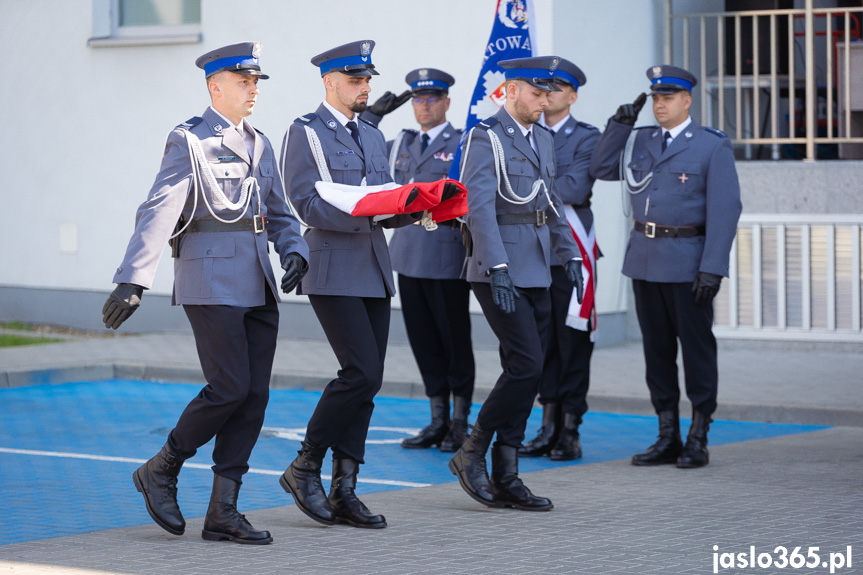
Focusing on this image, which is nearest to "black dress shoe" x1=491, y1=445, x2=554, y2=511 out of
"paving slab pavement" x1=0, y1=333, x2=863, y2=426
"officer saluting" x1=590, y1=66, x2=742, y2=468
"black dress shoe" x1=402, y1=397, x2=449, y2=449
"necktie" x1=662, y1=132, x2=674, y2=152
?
"officer saluting" x1=590, y1=66, x2=742, y2=468

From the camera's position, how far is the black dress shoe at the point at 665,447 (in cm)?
776

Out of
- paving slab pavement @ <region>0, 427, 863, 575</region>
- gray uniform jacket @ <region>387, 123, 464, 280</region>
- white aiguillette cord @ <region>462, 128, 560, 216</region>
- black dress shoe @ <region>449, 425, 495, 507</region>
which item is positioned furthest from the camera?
gray uniform jacket @ <region>387, 123, 464, 280</region>

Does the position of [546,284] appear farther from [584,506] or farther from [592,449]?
[592,449]

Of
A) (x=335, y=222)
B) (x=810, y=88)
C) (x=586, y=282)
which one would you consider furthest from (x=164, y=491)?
(x=810, y=88)

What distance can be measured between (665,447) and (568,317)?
95cm

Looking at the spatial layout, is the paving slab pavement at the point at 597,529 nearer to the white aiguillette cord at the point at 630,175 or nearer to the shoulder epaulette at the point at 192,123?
the white aiguillette cord at the point at 630,175

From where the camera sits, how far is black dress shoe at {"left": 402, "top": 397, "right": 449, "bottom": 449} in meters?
8.49

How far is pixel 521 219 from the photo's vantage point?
6.70 meters

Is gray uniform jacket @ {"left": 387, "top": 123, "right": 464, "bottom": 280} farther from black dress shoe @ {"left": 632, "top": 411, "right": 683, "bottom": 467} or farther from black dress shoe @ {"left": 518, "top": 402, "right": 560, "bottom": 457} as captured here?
black dress shoe @ {"left": 632, "top": 411, "right": 683, "bottom": 467}

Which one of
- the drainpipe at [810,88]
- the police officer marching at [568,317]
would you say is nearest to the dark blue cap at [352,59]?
the police officer marching at [568,317]

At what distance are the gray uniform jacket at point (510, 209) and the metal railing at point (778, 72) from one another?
253 inches

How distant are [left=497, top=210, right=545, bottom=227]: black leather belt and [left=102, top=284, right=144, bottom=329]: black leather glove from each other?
1.96 metres

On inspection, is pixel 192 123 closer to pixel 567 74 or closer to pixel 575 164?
pixel 567 74

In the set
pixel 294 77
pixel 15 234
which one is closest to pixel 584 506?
pixel 294 77
